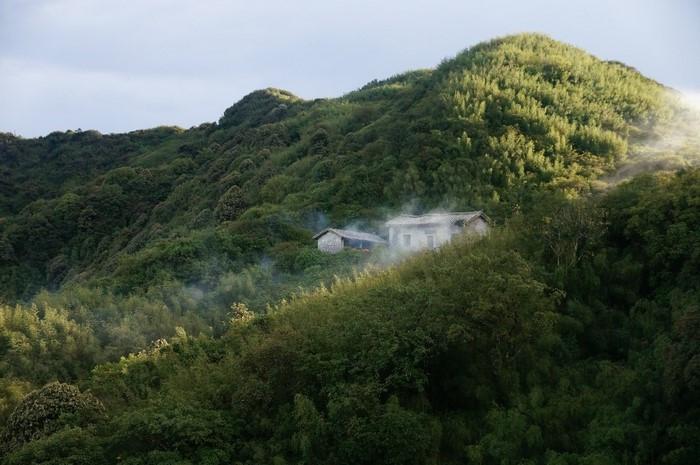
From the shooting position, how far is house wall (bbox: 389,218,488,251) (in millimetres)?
27500

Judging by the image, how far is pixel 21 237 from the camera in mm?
54781

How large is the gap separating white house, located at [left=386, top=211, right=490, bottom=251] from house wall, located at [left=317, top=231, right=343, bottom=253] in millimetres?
2244

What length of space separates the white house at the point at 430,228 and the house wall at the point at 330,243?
88.3 inches

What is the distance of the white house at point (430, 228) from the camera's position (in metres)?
27.5

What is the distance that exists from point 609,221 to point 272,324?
9144 millimetres

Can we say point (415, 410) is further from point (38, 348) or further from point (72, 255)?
point (72, 255)

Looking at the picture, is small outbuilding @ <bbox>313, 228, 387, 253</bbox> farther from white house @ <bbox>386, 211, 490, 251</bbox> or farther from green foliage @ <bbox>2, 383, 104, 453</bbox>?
green foliage @ <bbox>2, 383, 104, 453</bbox>

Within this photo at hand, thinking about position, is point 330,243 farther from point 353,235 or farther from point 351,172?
point 351,172

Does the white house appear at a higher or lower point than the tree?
lower

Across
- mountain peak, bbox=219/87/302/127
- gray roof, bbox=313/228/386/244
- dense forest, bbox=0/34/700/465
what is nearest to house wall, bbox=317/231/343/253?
gray roof, bbox=313/228/386/244

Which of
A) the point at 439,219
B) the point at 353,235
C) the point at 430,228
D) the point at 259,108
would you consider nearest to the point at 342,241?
the point at 353,235

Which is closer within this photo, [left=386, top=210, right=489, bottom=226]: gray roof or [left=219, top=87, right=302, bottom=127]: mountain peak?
[left=386, top=210, right=489, bottom=226]: gray roof

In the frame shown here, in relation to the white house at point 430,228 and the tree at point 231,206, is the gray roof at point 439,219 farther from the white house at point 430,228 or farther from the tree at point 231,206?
the tree at point 231,206

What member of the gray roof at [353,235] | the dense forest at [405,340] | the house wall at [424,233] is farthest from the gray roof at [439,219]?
the gray roof at [353,235]
